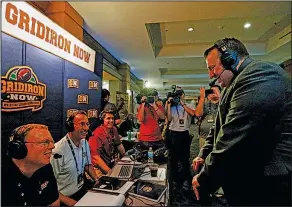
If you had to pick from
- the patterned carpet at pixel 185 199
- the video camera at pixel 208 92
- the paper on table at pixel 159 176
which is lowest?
the patterned carpet at pixel 185 199

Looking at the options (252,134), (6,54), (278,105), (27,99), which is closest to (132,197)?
(252,134)

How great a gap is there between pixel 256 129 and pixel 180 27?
3.15 m

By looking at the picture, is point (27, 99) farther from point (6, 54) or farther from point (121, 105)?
point (121, 105)

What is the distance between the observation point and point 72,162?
4.82 ft

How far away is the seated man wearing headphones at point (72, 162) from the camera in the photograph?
1401mm

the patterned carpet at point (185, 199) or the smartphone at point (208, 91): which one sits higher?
the smartphone at point (208, 91)

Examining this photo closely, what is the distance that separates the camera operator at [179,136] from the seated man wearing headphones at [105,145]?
2.78ft

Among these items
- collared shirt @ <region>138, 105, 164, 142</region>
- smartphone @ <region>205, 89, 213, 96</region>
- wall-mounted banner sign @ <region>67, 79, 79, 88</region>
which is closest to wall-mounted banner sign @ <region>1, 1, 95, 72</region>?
wall-mounted banner sign @ <region>67, 79, 79, 88</region>

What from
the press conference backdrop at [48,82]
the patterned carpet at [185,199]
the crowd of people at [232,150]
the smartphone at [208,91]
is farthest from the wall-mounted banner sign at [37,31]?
the patterned carpet at [185,199]

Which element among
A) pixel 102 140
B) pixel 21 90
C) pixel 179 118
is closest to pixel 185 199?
pixel 179 118

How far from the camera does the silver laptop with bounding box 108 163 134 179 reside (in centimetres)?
149

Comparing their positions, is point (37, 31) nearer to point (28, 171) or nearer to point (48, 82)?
point (48, 82)

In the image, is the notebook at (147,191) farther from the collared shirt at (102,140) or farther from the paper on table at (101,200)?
the collared shirt at (102,140)

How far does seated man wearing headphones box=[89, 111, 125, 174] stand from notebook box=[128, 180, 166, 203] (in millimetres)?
671
